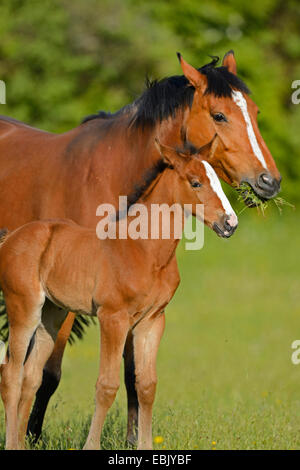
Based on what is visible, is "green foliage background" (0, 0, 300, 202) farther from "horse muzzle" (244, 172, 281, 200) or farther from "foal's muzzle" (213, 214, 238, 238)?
"foal's muzzle" (213, 214, 238, 238)

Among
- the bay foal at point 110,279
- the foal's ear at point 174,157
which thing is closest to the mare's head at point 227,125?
the bay foal at point 110,279

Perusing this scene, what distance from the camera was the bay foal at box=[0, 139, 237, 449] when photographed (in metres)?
4.39

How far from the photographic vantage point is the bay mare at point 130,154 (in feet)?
17.0

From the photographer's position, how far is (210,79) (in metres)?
5.27

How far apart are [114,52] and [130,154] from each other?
22.4 m

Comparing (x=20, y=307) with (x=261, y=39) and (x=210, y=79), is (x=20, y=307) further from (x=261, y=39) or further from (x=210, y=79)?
(x=261, y=39)

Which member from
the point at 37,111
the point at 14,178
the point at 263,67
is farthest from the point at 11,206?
the point at 263,67

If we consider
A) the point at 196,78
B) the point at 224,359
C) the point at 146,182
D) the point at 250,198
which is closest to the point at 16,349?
the point at 146,182

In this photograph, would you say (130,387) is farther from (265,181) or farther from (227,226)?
(227,226)

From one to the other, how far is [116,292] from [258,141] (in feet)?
4.74

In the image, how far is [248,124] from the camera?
17.1 ft

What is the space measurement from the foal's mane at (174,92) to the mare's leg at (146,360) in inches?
55.7

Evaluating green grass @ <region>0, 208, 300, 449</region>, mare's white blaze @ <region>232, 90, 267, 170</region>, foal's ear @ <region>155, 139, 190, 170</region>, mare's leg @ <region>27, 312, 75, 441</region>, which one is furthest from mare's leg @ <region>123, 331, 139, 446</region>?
foal's ear @ <region>155, 139, 190, 170</region>

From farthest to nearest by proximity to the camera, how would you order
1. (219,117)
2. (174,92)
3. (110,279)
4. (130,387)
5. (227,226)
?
(130,387) → (174,92) → (219,117) → (110,279) → (227,226)
